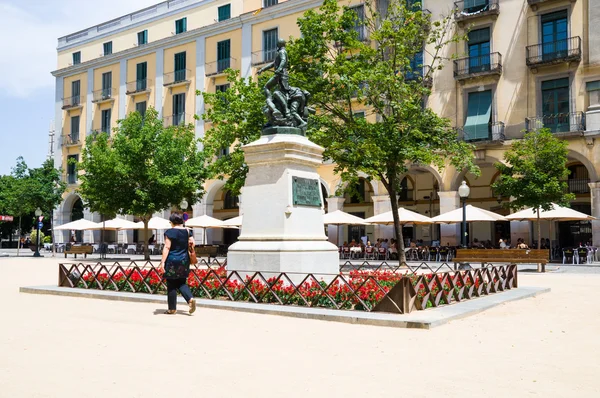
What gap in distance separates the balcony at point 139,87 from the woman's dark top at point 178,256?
38815 millimetres

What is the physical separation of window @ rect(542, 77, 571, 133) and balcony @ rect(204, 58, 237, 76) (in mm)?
20603

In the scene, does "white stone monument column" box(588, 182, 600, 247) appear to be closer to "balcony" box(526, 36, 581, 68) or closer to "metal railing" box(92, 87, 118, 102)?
"balcony" box(526, 36, 581, 68)

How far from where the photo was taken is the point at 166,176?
31703mm

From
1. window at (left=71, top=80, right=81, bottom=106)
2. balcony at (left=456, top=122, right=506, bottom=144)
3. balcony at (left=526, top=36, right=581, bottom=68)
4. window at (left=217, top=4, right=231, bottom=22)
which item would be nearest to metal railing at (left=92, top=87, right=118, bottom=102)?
window at (left=71, top=80, right=81, bottom=106)

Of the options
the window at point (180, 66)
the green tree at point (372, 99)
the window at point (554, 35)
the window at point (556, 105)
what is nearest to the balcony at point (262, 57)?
the window at point (180, 66)

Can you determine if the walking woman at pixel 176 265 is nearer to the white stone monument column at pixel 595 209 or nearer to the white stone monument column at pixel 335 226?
the white stone monument column at pixel 595 209

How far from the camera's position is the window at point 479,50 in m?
33.4

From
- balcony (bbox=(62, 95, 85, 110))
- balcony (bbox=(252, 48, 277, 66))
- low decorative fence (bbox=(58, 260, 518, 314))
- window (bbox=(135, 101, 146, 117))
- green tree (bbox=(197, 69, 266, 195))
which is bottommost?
low decorative fence (bbox=(58, 260, 518, 314))

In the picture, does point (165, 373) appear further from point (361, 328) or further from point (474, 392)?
point (361, 328)

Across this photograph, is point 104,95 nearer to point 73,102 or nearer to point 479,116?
point 73,102

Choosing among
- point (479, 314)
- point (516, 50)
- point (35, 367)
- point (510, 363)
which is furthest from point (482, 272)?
point (516, 50)

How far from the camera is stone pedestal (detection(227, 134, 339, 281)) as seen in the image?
12266 millimetres

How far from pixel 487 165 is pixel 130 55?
28.7 m

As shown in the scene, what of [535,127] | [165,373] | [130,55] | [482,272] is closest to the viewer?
[165,373]
